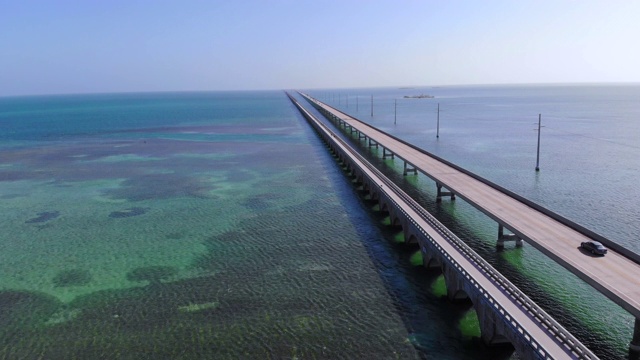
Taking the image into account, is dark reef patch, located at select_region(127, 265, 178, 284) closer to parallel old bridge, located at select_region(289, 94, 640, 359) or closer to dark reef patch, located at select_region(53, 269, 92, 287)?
dark reef patch, located at select_region(53, 269, 92, 287)

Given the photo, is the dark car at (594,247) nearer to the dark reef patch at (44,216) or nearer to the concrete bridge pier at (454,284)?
the concrete bridge pier at (454,284)

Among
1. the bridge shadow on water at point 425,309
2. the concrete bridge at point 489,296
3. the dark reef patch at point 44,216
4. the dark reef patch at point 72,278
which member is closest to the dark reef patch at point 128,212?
the dark reef patch at point 44,216

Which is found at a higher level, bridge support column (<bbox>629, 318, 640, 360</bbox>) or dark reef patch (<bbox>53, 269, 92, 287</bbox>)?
bridge support column (<bbox>629, 318, 640, 360</bbox>)

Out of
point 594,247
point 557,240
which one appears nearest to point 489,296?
point 594,247

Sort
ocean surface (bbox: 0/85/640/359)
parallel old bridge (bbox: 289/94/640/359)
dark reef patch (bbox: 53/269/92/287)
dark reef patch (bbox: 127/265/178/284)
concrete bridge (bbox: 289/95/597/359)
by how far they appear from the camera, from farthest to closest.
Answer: dark reef patch (bbox: 127/265/178/284) < dark reef patch (bbox: 53/269/92/287) < ocean surface (bbox: 0/85/640/359) < parallel old bridge (bbox: 289/94/640/359) < concrete bridge (bbox: 289/95/597/359)

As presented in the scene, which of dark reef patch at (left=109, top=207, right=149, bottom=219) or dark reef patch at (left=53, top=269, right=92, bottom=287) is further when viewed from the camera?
dark reef patch at (left=109, top=207, right=149, bottom=219)

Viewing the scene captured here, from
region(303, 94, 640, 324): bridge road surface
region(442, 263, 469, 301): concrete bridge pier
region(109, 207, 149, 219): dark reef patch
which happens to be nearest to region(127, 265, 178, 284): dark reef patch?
region(109, 207, 149, 219): dark reef patch
